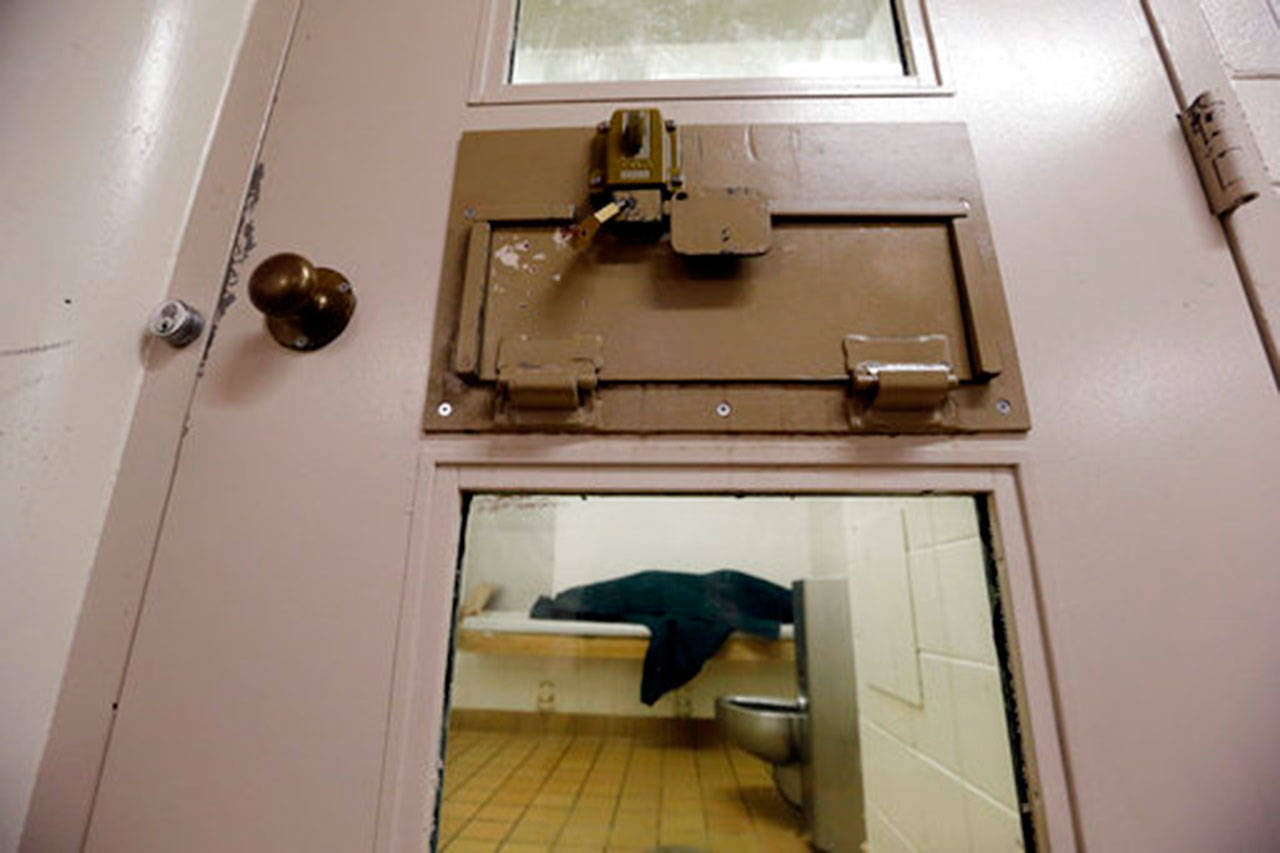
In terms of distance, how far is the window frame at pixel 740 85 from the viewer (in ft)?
2.04

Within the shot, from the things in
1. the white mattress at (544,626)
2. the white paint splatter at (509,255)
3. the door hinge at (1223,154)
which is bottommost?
the white mattress at (544,626)

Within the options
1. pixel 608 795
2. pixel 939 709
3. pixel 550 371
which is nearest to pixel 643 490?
pixel 550 371

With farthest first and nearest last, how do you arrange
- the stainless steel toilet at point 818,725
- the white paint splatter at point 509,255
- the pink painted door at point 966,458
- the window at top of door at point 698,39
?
the stainless steel toilet at point 818,725 < the window at top of door at point 698,39 < the white paint splatter at point 509,255 < the pink painted door at point 966,458

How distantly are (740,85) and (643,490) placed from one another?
487mm

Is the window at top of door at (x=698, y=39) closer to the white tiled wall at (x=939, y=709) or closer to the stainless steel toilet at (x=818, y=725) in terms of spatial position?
the white tiled wall at (x=939, y=709)

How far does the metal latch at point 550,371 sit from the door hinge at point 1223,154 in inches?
25.0

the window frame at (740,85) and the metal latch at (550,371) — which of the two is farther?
the window frame at (740,85)

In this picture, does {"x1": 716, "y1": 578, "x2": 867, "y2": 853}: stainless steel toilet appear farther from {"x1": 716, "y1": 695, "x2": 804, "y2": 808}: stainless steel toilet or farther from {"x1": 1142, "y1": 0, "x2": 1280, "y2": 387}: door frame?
{"x1": 1142, "y1": 0, "x2": 1280, "y2": 387}: door frame

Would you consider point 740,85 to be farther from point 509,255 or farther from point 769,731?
point 769,731

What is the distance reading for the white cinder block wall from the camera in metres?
0.57

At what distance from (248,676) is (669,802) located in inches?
18.5

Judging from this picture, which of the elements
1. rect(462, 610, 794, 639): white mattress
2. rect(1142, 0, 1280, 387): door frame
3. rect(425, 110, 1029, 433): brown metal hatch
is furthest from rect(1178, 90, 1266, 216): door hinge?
rect(462, 610, 794, 639): white mattress

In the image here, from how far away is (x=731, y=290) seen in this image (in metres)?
0.55

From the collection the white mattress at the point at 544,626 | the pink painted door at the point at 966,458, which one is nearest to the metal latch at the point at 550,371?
the pink painted door at the point at 966,458
